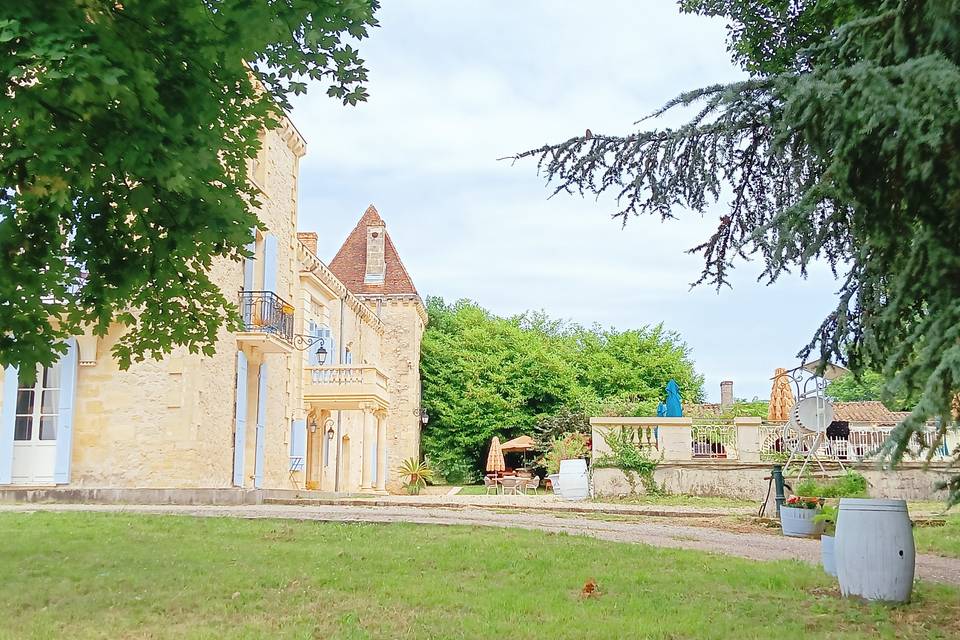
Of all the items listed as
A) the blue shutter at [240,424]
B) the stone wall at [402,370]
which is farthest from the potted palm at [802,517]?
the stone wall at [402,370]

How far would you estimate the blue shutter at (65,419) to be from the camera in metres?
15.2

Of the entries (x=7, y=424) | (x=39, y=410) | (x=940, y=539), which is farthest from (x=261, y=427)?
(x=940, y=539)

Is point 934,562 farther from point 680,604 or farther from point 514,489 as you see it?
point 514,489

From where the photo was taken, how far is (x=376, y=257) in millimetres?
34750

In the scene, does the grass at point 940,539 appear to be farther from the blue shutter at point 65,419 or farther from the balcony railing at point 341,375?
the balcony railing at point 341,375

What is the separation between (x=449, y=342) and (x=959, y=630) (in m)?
32.3

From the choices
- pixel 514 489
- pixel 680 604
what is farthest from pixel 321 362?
pixel 680 604

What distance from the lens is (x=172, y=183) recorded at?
4.77 m

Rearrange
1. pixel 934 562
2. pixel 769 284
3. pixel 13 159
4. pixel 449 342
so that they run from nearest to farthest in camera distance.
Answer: pixel 13 159 → pixel 769 284 → pixel 934 562 → pixel 449 342

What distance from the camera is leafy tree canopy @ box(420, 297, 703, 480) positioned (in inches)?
1391

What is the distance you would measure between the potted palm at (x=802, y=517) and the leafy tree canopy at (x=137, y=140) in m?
7.21

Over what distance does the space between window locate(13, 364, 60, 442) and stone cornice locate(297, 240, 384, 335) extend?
797cm

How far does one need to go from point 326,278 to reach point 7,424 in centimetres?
1124

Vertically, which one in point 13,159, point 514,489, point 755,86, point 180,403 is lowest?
point 514,489
